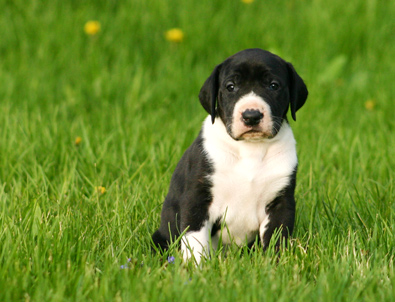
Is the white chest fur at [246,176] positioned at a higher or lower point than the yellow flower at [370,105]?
lower

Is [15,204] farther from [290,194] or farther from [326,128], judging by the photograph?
[326,128]

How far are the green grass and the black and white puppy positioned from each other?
0.18 m

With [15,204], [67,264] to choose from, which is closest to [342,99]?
[15,204]

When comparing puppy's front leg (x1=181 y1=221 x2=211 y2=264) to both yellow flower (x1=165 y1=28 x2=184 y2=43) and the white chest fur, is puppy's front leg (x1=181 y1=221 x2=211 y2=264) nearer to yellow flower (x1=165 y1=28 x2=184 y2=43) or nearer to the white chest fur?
the white chest fur

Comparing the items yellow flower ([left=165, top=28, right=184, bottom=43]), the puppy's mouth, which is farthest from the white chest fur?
yellow flower ([left=165, top=28, right=184, bottom=43])

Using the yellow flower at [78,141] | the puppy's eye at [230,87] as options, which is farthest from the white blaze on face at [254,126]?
the yellow flower at [78,141]

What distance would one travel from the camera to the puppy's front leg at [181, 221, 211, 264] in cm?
341

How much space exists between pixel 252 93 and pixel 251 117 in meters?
0.19

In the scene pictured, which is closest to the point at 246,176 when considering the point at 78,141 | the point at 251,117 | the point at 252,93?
the point at 251,117

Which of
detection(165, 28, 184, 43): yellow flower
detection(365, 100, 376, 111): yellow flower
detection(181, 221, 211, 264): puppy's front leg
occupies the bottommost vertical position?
detection(181, 221, 211, 264): puppy's front leg

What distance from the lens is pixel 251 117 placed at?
3.32 metres

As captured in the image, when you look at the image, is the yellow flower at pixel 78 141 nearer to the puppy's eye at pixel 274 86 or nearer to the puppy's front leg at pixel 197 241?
the puppy's front leg at pixel 197 241

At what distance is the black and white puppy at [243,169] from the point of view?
3471 millimetres

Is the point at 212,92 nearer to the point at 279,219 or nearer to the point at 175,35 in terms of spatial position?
the point at 279,219
